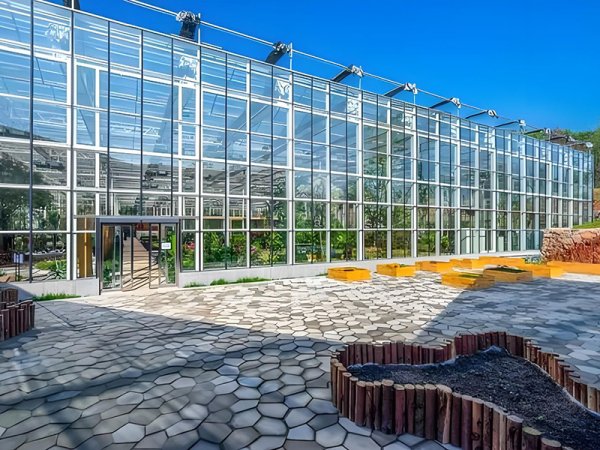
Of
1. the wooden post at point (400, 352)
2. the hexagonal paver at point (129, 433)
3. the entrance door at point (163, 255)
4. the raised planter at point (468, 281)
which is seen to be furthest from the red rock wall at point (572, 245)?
the hexagonal paver at point (129, 433)

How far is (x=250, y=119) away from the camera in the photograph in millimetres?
14227

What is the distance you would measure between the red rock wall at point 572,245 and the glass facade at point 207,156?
3819 mm

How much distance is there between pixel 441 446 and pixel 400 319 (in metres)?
4.65

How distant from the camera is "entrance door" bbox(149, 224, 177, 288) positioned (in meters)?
11.9

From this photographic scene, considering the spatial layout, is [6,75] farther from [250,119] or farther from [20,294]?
[250,119]

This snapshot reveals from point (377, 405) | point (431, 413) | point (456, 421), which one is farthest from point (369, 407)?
point (456, 421)

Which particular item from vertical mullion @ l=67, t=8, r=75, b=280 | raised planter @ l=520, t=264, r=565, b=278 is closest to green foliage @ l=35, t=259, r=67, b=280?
vertical mullion @ l=67, t=8, r=75, b=280

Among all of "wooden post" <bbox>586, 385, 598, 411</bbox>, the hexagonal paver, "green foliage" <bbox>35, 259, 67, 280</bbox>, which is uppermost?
"green foliage" <bbox>35, 259, 67, 280</bbox>

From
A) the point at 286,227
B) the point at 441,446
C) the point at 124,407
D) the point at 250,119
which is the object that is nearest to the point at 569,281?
the point at 286,227

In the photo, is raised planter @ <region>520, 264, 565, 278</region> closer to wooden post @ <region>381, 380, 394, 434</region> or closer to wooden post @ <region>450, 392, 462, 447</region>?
wooden post @ <region>450, 392, 462, 447</region>

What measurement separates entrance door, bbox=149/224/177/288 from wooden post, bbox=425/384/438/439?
34.6ft

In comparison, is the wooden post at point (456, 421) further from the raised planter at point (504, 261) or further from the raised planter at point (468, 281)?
the raised planter at point (504, 261)

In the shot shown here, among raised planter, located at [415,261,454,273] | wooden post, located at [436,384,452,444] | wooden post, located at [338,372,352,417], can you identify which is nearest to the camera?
wooden post, located at [436,384,452,444]

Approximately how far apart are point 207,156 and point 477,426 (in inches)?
486
